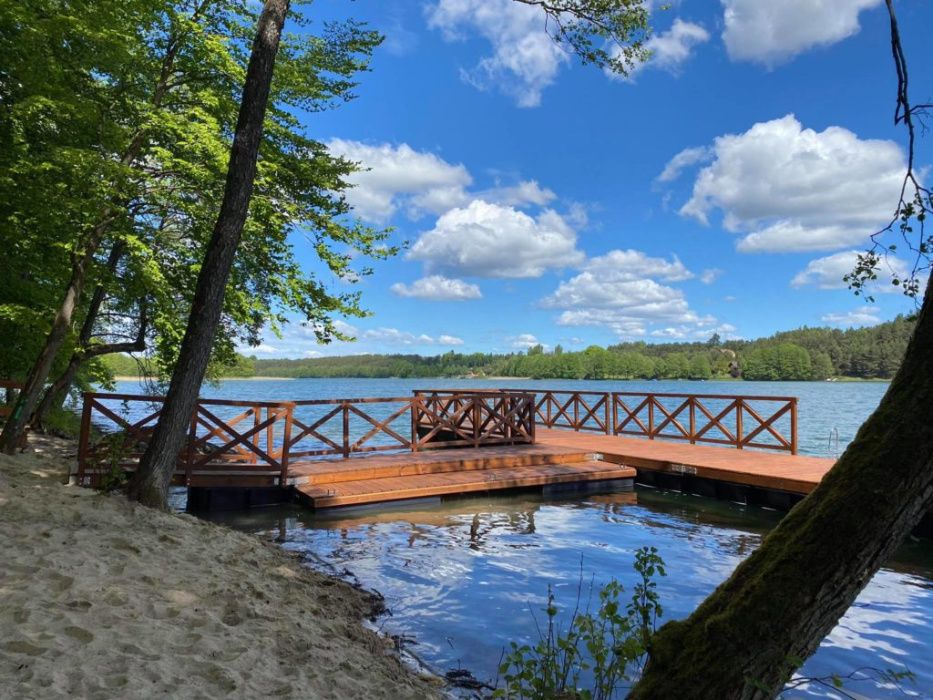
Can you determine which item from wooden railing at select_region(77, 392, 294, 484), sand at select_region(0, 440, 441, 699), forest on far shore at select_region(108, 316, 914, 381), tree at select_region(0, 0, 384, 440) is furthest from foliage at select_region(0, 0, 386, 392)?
forest on far shore at select_region(108, 316, 914, 381)

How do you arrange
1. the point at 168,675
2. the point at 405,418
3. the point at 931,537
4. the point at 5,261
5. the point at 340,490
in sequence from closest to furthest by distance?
the point at 168,675 < the point at 931,537 < the point at 340,490 < the point at 5,261 < the point at 405,418

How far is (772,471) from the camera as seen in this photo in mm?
9172

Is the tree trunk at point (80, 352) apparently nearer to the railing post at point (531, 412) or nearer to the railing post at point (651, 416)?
the railing post at point (531, 412)

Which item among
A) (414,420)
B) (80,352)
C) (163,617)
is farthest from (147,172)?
(163,617)

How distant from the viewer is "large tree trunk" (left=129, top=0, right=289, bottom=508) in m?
5.71

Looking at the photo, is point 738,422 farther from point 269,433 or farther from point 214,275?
point 214,275

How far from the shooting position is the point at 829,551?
1851mm

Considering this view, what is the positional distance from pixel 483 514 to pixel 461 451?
3.10m

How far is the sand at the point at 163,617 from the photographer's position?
8.52 feet

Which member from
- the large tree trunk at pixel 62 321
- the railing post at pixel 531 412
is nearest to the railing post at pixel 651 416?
the railing post at pixel 531 412

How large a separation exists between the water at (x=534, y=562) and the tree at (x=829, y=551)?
230 cm

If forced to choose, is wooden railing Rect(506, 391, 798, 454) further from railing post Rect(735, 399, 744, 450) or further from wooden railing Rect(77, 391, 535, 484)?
wooden railing Rect(77, 391, 535, 484)

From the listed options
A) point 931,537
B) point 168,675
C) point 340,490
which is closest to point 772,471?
point 931,537

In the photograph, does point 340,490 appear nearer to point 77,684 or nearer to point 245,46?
point 77,684
